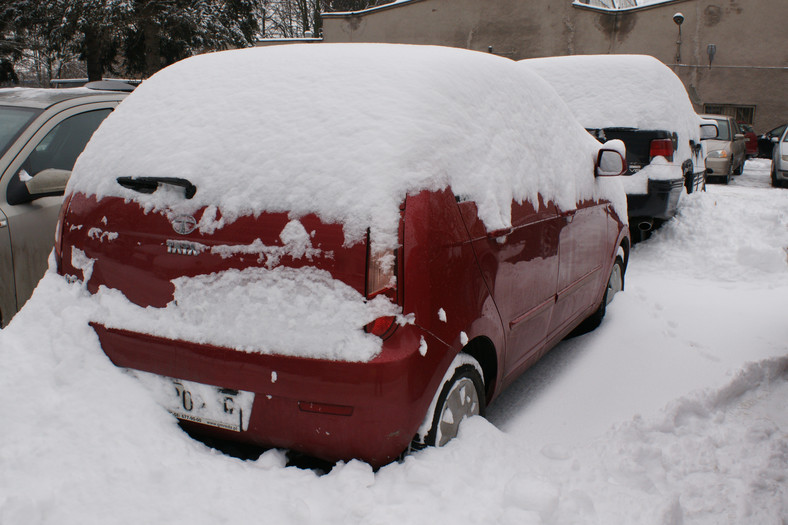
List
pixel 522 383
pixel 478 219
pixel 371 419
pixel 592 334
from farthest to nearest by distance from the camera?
pixel 592 334 < pixel 522 383 < pixel 478 219 < pixel 371 419

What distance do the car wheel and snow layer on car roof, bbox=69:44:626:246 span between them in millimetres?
569

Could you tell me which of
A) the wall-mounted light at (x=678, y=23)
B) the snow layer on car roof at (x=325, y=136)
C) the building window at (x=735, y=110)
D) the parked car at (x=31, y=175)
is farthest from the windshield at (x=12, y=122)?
the building window at (x=735, y=110)

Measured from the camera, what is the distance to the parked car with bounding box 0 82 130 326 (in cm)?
358

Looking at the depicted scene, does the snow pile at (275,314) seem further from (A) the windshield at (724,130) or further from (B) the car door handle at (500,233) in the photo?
(A) the windshield at (724,130)

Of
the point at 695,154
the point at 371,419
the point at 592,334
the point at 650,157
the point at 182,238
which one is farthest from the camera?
the point at 695,154

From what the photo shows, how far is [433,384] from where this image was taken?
2.42m

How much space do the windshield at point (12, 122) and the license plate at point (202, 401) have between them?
6.75 ft

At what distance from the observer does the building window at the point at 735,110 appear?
975 inches

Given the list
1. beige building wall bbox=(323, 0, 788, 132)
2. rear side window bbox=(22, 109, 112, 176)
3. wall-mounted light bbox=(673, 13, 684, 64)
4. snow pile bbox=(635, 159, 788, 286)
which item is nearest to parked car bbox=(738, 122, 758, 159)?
beige building wall bbox=(323, 0, 788, 132)

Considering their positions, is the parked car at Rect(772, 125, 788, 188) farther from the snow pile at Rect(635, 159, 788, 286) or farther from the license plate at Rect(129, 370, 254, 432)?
the license plate at Rect(129, 370, 254, 432)

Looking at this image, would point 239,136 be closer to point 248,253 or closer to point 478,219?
point 248,253

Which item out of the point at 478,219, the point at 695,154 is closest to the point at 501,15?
the point at 695,154

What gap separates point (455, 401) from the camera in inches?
104

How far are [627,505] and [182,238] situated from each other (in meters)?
1.85
